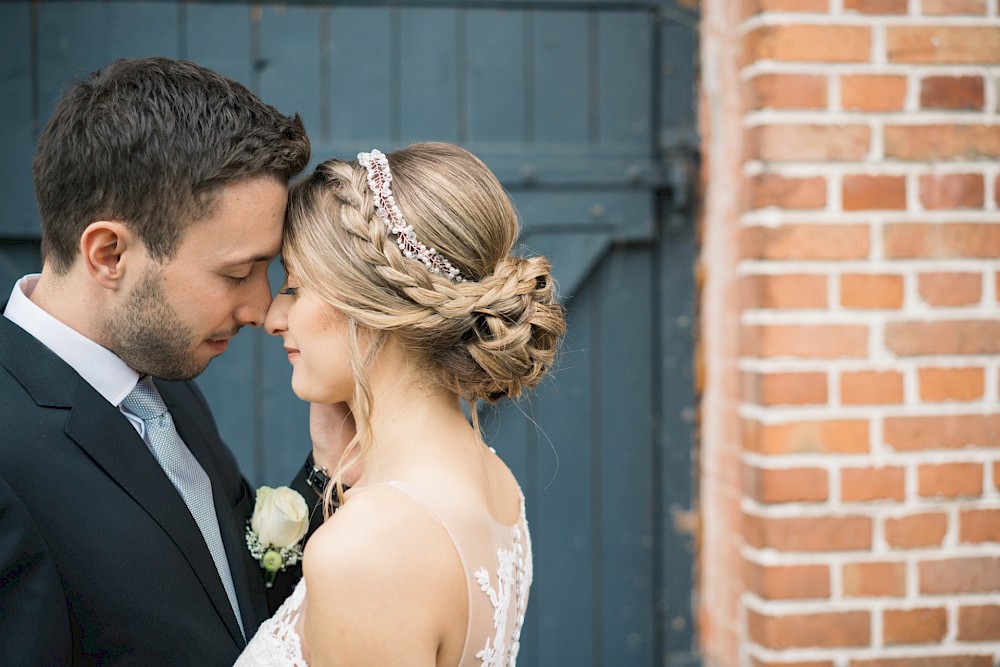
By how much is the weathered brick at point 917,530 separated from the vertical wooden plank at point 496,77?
1.51 meters

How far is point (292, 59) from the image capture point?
2625 millimetres

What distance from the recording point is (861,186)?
2.23m

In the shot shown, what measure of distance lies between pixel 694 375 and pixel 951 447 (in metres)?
0.77

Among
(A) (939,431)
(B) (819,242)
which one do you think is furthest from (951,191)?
(A) (939,431)

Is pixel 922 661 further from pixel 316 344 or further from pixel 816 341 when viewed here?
pixel 316 344

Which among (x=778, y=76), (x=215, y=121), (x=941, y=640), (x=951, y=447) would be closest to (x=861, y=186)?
(x=778, y=76)

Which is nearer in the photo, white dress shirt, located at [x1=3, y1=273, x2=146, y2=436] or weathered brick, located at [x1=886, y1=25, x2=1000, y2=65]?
white dress shirt, located at [x1=3, y1=273, x2=146, y2=436]

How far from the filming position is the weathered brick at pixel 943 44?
7.33 ft

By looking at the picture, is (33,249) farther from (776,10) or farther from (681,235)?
(776,10)

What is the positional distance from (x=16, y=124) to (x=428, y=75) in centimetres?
120

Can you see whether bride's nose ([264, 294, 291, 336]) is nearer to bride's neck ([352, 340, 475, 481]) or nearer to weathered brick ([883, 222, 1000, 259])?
bride's neck ([352, 340, 475, 481])

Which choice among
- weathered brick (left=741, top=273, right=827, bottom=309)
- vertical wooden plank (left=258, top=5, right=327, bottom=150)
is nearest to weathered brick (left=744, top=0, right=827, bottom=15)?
weathered brick (left=741, top=273, right=827, bottom=309)

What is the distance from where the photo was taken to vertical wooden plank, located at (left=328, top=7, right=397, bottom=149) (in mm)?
2625

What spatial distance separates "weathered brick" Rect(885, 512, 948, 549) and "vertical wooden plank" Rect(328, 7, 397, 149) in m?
1.77
